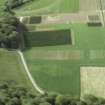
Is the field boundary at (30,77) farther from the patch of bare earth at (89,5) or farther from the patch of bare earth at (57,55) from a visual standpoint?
the patch of bare earth at (89,5)

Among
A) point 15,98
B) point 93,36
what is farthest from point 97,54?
point 15,98

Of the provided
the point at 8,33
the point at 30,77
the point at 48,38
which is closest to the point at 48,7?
the point at 48,38

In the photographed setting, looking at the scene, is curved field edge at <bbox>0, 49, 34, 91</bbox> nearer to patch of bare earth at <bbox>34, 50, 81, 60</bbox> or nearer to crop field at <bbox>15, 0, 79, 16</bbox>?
patch of bare earth at <bbox>34, 50, 81, 60</bbox>

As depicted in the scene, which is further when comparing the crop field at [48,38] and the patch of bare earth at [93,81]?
the crop field at [48,38]

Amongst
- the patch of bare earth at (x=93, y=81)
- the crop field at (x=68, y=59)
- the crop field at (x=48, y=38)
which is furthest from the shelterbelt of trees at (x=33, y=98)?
the crop field at (x=48, y=38)

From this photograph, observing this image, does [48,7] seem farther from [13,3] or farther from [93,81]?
[93,81]

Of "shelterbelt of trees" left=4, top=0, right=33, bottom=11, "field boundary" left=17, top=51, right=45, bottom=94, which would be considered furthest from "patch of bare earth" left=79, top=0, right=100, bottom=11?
"field boundary" left=17, top=51, right=45, bottom=94
